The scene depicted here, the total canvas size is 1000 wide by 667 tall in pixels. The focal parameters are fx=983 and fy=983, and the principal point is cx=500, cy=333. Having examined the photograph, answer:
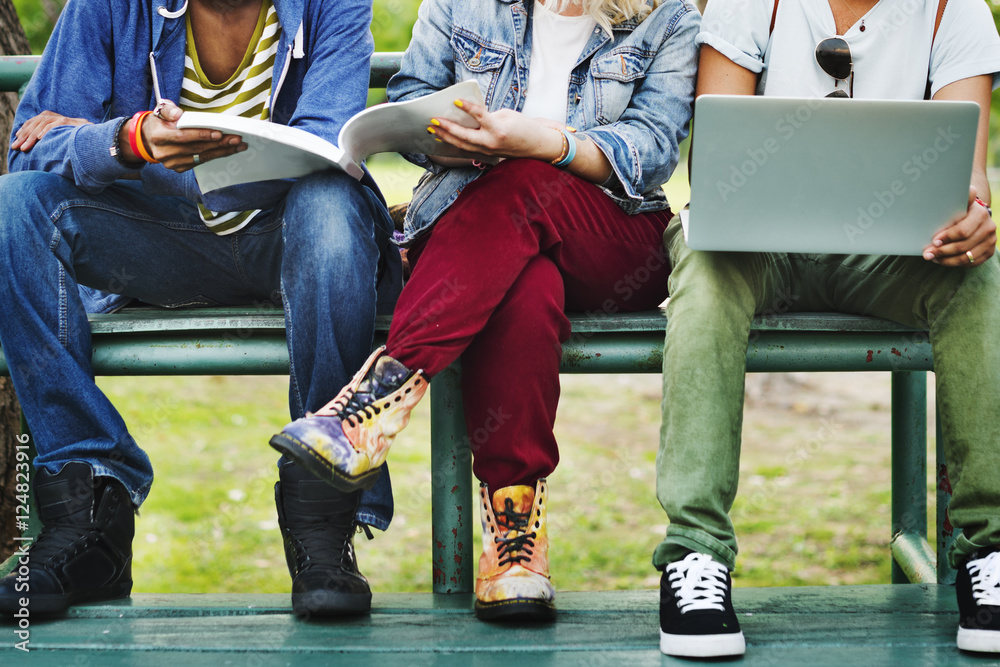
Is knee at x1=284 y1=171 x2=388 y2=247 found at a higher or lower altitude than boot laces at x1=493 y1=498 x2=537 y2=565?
higher

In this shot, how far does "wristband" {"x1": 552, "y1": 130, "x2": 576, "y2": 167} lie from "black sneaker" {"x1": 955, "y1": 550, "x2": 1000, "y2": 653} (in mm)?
1000

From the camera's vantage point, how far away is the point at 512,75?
6.93 ft

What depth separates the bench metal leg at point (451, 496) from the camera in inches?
78.8

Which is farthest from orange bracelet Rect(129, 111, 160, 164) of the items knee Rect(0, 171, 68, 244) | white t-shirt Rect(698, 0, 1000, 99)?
white t-shirt Rect(698, 0, 1000, 99)

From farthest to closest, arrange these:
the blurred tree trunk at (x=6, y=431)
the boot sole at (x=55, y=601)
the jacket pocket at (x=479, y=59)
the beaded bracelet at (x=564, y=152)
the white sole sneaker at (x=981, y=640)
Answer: the blurred tree trunk at (x=6, y=431)
the jacket pocket at (x=479, y=59)
the beaded bracelet at (x=564, y=152)
the boot sole at (x=55, y=601)
the white sole sneaker at (x=981, y=640)

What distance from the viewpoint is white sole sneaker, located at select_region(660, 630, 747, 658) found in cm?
155

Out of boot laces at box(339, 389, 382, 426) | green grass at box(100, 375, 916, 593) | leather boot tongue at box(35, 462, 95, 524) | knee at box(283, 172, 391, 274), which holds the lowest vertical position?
green grass at box(100, 375, 916, 593)

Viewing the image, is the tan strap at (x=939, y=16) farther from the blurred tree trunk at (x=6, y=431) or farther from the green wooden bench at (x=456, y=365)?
the blurred tree trunk at (x=6, y=431)

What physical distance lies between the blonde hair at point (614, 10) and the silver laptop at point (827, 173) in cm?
62

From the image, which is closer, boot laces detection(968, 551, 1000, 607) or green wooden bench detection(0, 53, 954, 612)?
boot laces detection(968, 551, 1000, 607)

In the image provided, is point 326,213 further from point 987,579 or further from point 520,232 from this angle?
point 987,579

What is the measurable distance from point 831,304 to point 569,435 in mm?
3963

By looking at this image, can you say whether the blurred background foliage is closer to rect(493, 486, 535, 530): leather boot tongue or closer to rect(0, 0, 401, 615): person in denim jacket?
rect(0, 0, 401, 615): person in denim jacket

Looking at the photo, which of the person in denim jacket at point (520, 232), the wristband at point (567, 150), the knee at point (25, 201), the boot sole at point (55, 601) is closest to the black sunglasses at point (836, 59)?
the person in denim jacket at point (520, 232)
